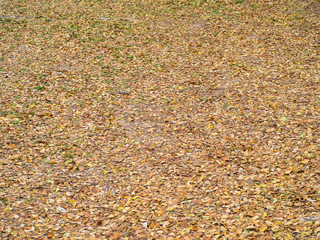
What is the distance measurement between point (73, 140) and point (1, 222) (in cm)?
205

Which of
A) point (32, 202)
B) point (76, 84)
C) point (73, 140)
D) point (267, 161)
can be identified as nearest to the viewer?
point (32, 202)

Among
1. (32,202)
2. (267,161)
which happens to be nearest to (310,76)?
(267,161)

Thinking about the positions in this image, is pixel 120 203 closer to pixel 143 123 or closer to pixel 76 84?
pixel 143 123

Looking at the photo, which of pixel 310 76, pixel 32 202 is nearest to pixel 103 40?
pixel 310 76

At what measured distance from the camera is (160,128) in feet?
21.6

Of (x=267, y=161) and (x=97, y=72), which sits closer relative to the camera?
(x=267, y=161)

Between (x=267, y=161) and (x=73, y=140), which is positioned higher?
(x=267, y=161)

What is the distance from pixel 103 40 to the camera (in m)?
10.4

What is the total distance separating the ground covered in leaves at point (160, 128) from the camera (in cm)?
458

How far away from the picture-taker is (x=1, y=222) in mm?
4473

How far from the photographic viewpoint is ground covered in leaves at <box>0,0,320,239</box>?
458cm

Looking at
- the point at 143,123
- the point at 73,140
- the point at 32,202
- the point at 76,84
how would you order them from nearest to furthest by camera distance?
the point at 32,202
the point at 73,140
the point at 143,123
the point at 76,84

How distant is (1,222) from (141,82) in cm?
461

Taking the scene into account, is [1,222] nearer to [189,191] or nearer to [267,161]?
[189,191]
